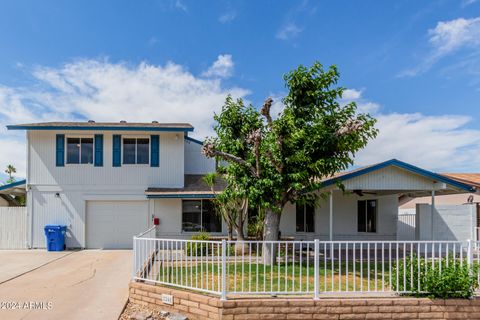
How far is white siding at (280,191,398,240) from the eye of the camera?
14180 millimetres

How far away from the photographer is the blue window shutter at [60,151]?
13.8 meters

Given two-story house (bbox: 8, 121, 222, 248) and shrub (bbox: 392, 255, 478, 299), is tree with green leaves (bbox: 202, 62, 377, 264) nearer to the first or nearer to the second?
shrub (bbox: 392, 255, 478, 299)

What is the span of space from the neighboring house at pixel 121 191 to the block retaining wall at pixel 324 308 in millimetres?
7818

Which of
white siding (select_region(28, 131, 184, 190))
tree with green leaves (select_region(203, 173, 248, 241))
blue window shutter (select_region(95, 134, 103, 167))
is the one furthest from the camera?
blue window shutter (select_region(95, 134, 103, 167))

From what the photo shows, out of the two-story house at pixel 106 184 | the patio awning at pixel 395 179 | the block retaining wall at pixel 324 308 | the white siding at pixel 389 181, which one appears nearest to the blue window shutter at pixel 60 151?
the two-story house at pixel 106 184

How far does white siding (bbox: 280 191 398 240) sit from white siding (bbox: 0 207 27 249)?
429 inches

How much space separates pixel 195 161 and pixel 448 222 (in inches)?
435

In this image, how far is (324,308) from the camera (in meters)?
5.59

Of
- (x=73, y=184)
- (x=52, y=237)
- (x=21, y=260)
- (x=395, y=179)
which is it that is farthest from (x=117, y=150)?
(x=395, y=179)

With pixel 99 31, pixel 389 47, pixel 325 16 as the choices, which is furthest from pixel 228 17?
pixel 389 47

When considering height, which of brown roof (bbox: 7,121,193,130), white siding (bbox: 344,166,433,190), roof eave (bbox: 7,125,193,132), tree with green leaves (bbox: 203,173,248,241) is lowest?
tree with green leaves (bbox: 203,173,248,241)

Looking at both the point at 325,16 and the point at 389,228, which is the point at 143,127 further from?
the point at 389,228

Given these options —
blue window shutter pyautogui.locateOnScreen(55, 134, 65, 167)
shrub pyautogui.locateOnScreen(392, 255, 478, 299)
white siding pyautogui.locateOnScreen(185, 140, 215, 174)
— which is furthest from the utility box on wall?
blue window shutter pyautogui.locateOnScreen(55, 134, 65, 167)

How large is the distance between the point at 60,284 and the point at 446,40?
553 inches
